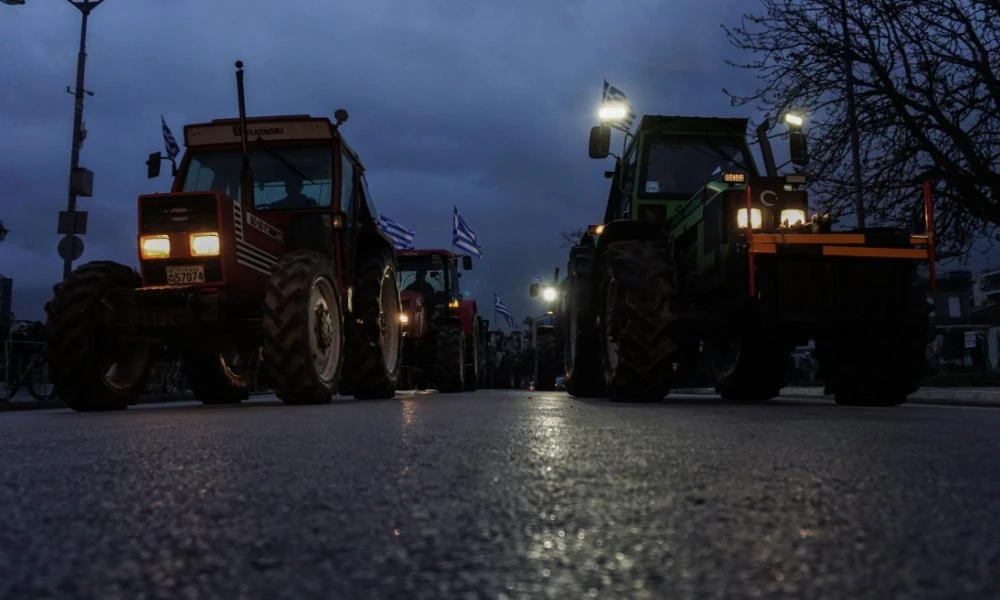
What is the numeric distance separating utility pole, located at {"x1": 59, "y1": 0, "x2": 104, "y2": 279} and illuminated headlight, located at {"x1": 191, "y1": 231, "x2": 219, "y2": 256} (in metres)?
7.24

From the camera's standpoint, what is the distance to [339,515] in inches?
61.9

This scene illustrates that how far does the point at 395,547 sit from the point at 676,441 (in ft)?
6.33

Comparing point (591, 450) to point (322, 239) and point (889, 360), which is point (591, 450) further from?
point (322, 239)

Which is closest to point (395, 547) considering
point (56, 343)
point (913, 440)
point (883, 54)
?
point (913, 440)

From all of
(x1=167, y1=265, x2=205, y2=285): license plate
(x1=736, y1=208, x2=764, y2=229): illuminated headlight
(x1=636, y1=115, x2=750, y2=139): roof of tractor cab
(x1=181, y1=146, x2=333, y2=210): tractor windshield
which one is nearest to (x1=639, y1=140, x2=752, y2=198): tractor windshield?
(x1=636, y1=115, x2=750, y2=139): roof of tractor cab

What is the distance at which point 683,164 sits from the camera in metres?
8.23

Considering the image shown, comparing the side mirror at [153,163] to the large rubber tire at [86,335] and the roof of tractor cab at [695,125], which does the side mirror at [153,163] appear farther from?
the roof of tractor cab at [695,125]

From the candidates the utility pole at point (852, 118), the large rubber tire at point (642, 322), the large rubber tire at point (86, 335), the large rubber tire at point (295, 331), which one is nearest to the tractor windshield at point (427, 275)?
the utility pole at point (852, 118)

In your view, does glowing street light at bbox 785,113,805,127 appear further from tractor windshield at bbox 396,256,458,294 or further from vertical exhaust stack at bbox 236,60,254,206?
tractor windshield at bbox 396,256,458,294

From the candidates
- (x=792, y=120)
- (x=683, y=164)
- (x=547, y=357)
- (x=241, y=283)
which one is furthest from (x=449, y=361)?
(x=792, y=120)

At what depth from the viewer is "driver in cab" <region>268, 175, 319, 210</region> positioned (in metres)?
8.55

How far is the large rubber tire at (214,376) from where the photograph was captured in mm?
8992

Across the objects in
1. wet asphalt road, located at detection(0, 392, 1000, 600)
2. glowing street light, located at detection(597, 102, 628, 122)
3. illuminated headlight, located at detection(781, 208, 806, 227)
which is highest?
glowing street light, located at detection(597, 102, 628, 122)

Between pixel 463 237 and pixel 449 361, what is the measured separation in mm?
13737
